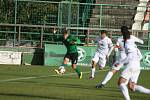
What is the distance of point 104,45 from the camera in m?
26.2

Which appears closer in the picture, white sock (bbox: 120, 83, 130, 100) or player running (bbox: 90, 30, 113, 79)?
white sock (bbox: 120, 83, 130, 100)

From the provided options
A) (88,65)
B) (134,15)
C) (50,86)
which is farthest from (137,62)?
(134,15)

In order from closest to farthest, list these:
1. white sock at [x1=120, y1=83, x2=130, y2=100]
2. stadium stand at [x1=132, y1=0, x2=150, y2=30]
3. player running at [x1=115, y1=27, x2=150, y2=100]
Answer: white sock at [x1=120, y1=83, x2=130, y2=100] < player running at [x1=115, y1=27, x2=150, y2=100] < stadium stand at [x1=132, y1=0, x2=150, y2=30]

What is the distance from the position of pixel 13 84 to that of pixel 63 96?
3.98 m

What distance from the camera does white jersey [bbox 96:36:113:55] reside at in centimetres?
2602

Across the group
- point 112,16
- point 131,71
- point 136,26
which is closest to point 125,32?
point 131,71

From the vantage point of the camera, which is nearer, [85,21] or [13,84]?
[13,84]

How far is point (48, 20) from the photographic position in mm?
41094

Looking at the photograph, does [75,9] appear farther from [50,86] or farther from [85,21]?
[50,86]

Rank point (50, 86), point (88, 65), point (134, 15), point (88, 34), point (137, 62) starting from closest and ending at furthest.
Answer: point (137, 62) < point (50, 86) < point (88, 65) < point (88, 34) < point (134, 15)

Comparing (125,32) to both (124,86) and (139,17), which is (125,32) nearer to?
(124,86)

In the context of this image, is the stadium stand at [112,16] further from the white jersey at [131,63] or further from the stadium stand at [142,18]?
the white jersey at [131,63]

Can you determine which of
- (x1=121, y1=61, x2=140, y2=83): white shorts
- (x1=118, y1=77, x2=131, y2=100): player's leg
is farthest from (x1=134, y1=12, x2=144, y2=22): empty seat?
(x1=118, y1=77, x2=131, y2=100): player's leg

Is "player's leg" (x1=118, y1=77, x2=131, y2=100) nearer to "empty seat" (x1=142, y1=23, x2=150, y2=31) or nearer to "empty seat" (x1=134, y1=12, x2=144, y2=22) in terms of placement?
"empty seat" (x1=142, y1=23, x2=150, y2=31)
